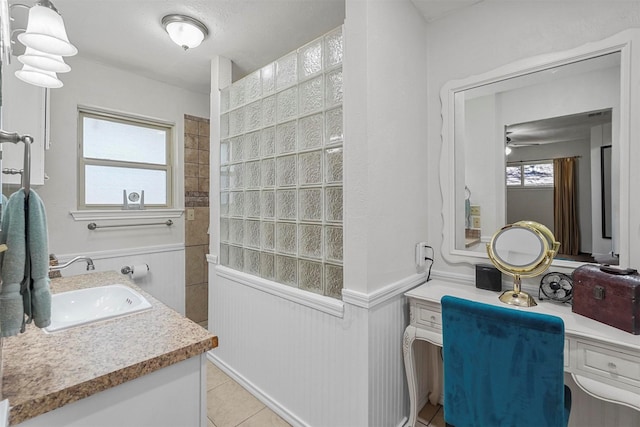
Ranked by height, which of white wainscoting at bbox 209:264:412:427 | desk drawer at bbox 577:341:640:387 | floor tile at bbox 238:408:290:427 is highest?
desk drawer at bbox 577:341:640:387

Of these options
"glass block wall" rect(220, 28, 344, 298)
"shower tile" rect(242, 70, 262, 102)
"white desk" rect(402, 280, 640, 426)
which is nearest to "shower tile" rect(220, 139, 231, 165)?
"glass block wall" rect(220, 28, 344, 298)

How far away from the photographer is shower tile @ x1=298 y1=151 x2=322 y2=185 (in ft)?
5.35

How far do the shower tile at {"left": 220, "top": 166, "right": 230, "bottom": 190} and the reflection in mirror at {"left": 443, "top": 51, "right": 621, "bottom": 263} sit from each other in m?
1.61

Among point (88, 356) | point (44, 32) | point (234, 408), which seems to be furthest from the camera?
point (234, 408)

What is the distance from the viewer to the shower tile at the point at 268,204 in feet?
6.20

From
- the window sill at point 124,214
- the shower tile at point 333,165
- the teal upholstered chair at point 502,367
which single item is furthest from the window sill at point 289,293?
the window sill at point 124,214

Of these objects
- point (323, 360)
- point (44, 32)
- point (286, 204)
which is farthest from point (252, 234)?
point (44, 32)

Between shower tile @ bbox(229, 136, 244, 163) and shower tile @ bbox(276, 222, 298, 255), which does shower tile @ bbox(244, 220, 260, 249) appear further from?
shower tile @ bbox(229, 136, 244, 163)

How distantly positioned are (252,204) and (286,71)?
888 mm

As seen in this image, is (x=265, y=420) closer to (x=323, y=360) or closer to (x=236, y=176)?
(x=323, y=360)

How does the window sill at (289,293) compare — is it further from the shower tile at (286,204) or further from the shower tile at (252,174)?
the shower tile at (252,174)

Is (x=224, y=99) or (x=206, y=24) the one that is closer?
(x=206, y=24)

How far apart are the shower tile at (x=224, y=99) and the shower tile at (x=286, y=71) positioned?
1.94 feet

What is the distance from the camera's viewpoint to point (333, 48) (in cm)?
156
